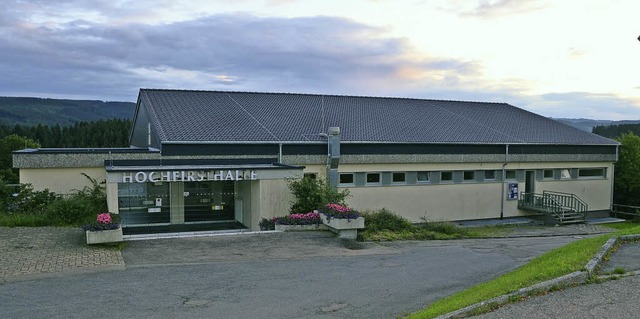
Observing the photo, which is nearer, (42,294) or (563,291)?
(563,291)

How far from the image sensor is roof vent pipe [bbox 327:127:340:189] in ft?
76.4

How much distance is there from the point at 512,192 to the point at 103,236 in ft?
70.1

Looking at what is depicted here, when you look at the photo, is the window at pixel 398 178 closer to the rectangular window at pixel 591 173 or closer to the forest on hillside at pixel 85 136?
the rectangular window at pixel 591 173

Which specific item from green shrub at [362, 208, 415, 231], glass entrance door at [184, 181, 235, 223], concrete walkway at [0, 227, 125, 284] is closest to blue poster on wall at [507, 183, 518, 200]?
green shrub at [362, 208, 415, 231]

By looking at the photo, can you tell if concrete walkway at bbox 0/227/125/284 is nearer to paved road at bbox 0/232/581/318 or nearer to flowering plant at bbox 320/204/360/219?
paved road at bbox 0/232/581/318

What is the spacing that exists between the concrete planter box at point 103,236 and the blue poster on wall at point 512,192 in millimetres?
20730

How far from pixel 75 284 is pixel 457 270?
8.47 metres

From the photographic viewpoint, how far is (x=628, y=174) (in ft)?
106

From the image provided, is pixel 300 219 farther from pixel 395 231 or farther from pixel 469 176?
pixel 469 176

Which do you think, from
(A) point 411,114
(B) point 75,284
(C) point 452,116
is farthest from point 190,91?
(B) point 75,284

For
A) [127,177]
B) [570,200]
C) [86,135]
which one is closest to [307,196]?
[127,177]

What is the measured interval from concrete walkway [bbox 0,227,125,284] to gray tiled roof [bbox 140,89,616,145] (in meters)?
7.30

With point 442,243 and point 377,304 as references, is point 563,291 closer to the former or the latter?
point 377,304

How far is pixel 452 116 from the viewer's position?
32719 millimetres
